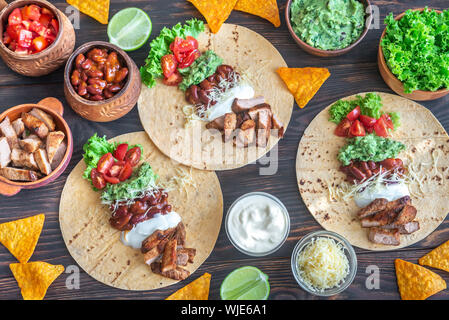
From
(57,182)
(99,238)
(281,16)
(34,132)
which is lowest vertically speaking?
(99,238)

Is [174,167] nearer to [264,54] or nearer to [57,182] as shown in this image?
[57,182]

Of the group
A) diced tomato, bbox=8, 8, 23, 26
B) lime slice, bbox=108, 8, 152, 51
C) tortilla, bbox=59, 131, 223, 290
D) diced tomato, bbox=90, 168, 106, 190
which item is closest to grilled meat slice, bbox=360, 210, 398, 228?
tortilla, bbox=59, 131, 223, 290

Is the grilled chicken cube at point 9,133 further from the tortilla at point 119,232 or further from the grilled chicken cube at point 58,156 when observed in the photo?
the tortilla at point 119,232

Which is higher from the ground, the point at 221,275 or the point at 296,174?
the point at 296,174

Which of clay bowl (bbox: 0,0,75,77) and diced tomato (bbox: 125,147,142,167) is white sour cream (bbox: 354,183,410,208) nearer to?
diced tomato (bbox: 125,147,142,167)

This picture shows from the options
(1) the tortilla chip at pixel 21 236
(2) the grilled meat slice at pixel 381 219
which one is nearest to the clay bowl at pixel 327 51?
(2) the grilled meat slice at pixel 381 219

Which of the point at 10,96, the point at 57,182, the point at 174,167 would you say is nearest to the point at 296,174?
the point at 174,167

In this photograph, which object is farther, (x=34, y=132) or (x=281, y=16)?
(x=281, y=16)
